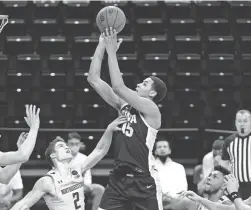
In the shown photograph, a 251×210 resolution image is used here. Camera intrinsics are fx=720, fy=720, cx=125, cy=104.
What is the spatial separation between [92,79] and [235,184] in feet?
4.76

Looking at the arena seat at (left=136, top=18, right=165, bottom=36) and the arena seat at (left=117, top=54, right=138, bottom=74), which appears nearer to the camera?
the arena seat at (left=117, top=54, right=138, bottom=74)

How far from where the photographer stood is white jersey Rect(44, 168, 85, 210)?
590 cm

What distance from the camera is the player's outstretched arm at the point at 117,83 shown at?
5.41 m

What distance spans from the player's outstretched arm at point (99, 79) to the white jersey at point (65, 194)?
726 mm

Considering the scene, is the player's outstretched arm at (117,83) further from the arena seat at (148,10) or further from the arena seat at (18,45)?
the arena seat at (148,10)

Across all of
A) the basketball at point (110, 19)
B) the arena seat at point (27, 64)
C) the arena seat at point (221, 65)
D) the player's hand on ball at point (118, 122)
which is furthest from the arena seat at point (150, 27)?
the player's hand on ball at point (118, 122)

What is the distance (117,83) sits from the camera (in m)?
5.43

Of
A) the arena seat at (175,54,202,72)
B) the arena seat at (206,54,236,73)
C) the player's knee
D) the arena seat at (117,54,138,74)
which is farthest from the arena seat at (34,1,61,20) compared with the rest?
the player's knee

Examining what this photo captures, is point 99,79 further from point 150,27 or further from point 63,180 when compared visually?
point 150,27

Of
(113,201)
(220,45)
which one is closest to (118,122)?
(113,201)

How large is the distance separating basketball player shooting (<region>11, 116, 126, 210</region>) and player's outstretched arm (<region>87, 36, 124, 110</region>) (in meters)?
0.22

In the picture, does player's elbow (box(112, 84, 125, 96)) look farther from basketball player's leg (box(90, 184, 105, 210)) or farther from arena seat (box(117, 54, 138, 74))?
arena seat (box(117, 54, 138, 74))

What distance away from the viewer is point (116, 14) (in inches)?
230

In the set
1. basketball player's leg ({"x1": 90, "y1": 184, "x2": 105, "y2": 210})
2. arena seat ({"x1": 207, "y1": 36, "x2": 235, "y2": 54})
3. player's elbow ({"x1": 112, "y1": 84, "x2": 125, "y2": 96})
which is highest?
arena seat ({"x1": 207, "y1": 36, "x2": 235, "y2": 54})
